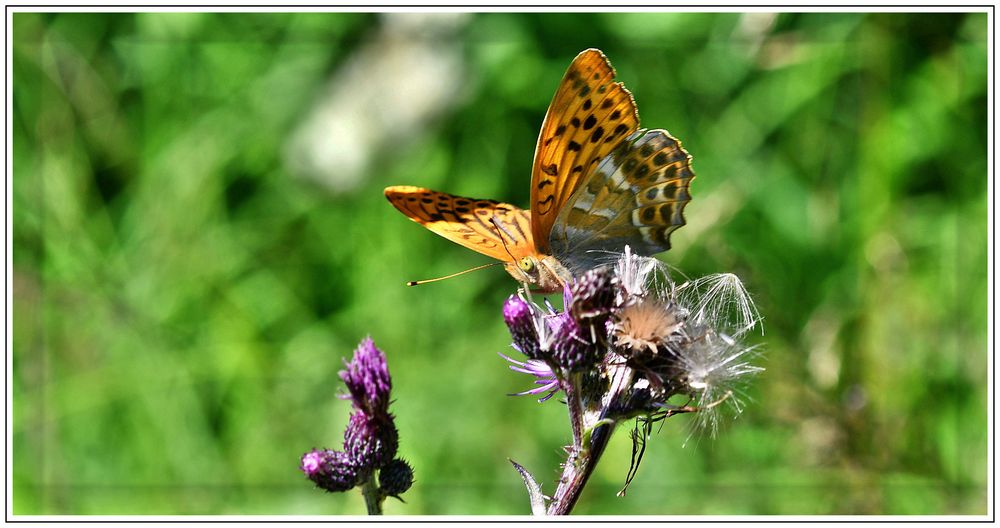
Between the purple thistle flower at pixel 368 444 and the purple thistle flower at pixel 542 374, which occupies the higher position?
the purple thistle flower at pixel 542 374

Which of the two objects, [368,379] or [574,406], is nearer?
[574,406]

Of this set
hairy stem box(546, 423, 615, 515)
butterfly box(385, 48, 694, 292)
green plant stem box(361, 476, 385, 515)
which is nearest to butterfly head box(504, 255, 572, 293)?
butterfly box(385, 48, 694, 292)

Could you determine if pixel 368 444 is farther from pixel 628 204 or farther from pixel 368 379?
pixel 628 204

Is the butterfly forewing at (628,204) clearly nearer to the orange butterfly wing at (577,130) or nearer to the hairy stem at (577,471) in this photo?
the orange butterfly wing at (577,130)

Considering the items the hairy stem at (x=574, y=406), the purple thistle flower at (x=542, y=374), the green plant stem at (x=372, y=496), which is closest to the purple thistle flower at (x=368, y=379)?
the green plant stem at (x=372, y=496)

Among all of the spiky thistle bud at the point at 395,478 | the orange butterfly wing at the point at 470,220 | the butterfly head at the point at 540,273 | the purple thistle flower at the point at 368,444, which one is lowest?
the spiky thistle bud at the point at 395,478

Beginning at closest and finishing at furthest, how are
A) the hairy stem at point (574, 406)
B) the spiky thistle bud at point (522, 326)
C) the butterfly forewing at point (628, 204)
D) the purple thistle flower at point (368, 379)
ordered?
the hairy stem at point (574, 406), the spiky thistle bud at point (522, 326), the purple thistle flower at point (368, 379), the butterfly forewing at point (628, 204)

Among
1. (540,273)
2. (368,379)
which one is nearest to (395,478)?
(368,379)
